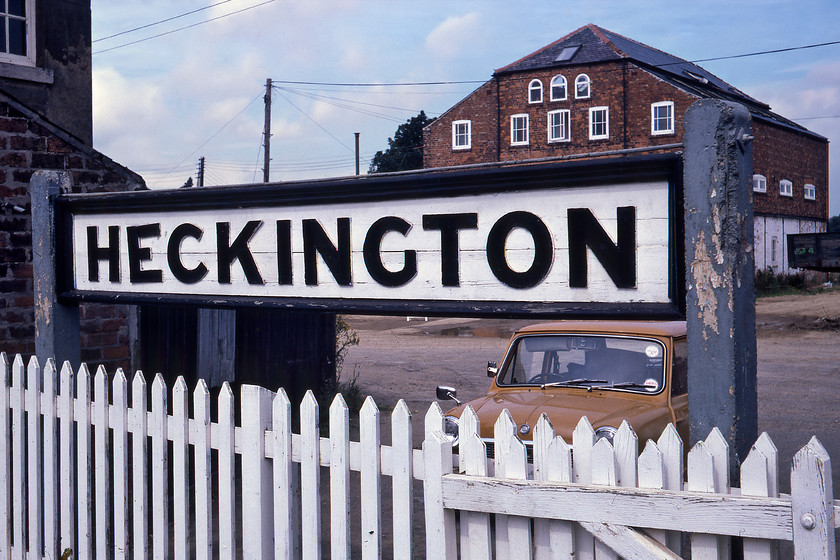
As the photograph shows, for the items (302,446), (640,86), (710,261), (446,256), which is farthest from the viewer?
(640,86)

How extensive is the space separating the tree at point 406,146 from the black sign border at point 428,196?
185 ft

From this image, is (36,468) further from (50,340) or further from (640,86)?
(640,86)

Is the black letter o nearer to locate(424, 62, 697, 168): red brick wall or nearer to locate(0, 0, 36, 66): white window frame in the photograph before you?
locate(0, 0, 36, 66): white window frame

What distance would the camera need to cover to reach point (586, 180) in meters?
2.39

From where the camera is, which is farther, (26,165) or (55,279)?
(26,165)

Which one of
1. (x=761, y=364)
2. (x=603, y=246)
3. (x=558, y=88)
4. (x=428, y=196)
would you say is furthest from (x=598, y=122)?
(x=603, y=246)

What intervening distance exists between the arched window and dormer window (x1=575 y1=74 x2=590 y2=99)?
→ 0.59 metres

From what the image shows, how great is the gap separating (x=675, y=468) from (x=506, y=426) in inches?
19.7

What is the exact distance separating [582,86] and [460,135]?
6.30 metres

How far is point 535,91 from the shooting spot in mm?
35469

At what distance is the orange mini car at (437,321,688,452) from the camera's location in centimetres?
556

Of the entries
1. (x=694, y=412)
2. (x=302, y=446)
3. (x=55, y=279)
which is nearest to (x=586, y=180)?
(x=694, y=412)

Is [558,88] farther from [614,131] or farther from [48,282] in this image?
[48,282]

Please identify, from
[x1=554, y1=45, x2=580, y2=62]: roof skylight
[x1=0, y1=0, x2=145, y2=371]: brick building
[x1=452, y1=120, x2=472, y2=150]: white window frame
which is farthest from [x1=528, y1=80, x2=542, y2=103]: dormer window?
[x1=0, y1=0, x2=145, y2=371]: brick building
